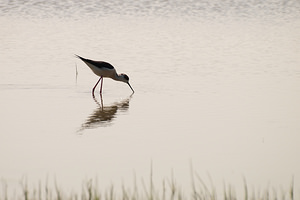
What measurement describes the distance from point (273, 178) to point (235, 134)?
4.92ft

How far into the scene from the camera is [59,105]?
9109mm

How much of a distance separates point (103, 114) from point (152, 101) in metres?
0.95

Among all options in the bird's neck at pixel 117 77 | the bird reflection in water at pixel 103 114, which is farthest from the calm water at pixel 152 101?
the bird's neck at pixel 117 77

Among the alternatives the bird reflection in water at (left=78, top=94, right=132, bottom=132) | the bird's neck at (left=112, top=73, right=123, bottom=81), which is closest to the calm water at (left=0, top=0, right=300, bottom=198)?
the bird reflection in water at (left=78, top=94, right=132, bottom=132)

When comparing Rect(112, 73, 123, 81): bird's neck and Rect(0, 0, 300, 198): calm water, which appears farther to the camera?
Rect(112, 73, 123, 81): bird's neck

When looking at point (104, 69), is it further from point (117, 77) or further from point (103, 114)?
point (103, 114)

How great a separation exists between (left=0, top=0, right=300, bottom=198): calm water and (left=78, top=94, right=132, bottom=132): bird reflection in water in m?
0.01

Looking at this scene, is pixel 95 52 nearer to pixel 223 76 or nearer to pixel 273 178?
pixel 223 76

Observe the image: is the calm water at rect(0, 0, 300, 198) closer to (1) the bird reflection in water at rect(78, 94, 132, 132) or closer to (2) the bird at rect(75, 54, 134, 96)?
(1) the bird reflection in water at rect(78, 94, 132, 132)

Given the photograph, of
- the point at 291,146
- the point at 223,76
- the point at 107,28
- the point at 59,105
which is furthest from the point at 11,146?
the point at 107,28

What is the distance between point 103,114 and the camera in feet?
28.8

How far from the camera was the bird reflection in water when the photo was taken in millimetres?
8117

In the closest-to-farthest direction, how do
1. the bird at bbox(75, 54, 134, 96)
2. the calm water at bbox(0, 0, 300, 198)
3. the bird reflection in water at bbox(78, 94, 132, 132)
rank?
the calm water at bbox(0, 0, 300, 198) < the bird reflection in water at bbox(78, 94, 132, 132) < the bird at bbox(75, 54, 134, 96)

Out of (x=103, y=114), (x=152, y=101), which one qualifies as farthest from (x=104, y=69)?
(x=103, y=114)
